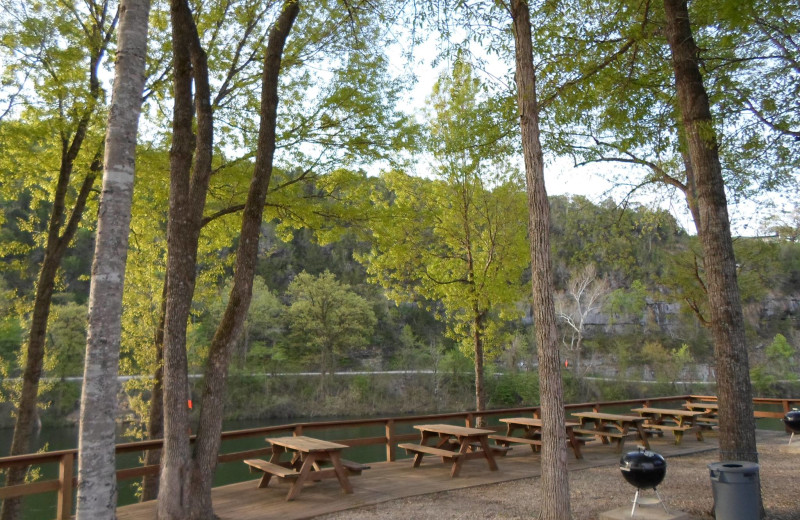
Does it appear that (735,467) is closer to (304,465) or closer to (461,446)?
(461,446)

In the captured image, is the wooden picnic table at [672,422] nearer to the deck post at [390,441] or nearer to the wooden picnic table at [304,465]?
the deck post at [390,441]

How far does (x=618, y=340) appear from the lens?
50.9 m

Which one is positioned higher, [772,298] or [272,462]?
[772,298]

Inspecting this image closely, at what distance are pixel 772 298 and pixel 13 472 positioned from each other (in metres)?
64.3

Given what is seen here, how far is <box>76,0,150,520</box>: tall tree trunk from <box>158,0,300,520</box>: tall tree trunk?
2.20m

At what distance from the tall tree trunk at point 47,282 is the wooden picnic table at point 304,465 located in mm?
3933

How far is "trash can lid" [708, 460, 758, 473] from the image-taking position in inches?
199

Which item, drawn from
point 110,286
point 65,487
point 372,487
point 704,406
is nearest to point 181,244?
point 110,286

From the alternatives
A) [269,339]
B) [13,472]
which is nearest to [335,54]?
[13,472]

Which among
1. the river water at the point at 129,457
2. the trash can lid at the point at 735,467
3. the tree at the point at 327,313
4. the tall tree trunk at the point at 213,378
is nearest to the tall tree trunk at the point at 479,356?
the river water at the point at 129,457

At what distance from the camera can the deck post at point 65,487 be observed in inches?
207

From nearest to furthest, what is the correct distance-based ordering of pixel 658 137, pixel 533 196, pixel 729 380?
pixel 533 196, pixel 729 380, pixel 658 137

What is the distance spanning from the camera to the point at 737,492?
5.05 meters

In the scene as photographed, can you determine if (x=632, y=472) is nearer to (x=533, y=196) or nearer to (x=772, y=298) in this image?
(x=533, y=196)
